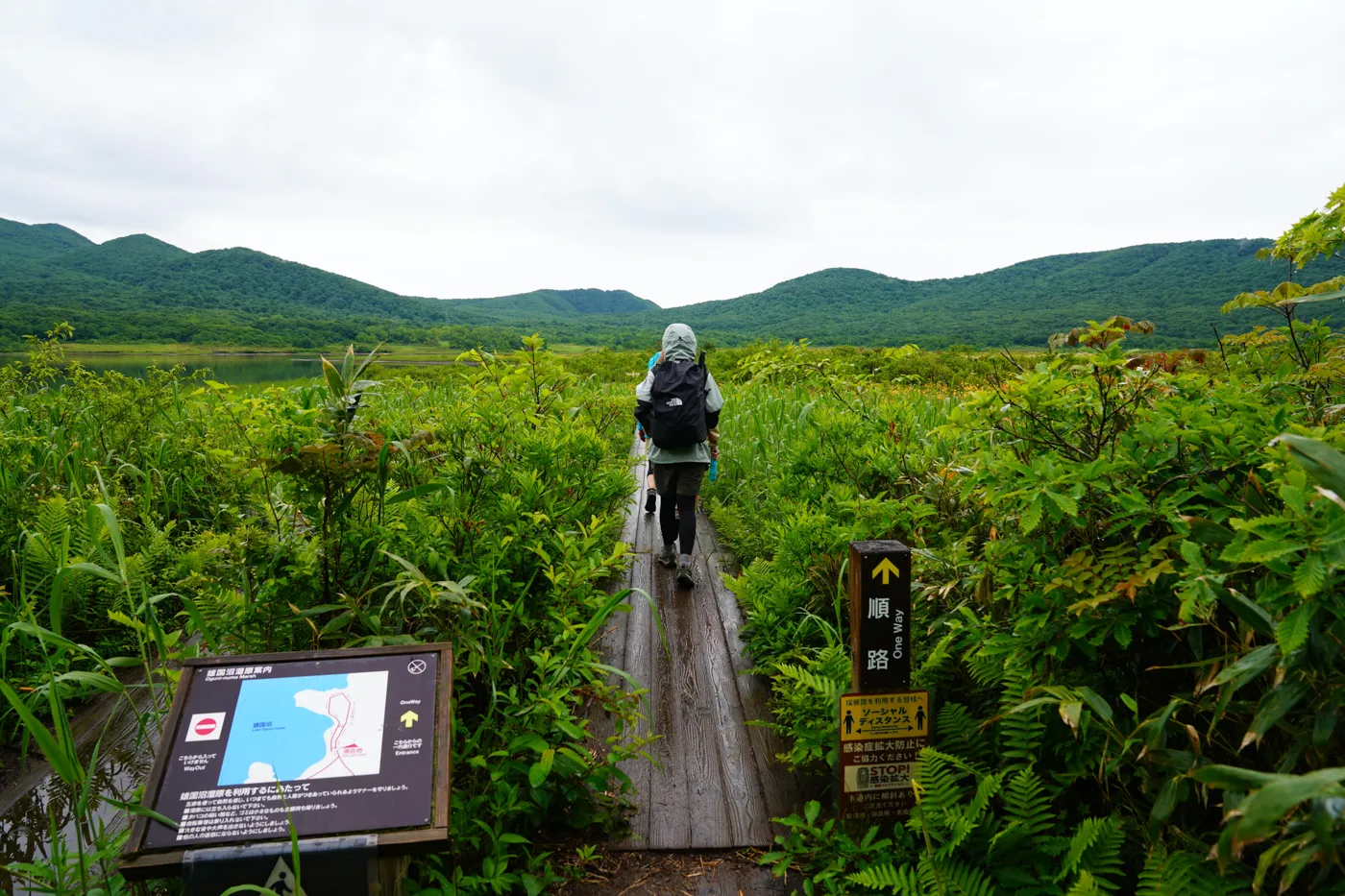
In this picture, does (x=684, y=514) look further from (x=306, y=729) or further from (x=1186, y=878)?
(x=1186, y=878)

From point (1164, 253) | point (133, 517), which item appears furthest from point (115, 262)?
point (1164, 253)

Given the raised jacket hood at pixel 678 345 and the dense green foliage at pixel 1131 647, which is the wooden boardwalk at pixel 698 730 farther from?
the raised jacket hood at pixel 678 345

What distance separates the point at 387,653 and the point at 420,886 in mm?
720

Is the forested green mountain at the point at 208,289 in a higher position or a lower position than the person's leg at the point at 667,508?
higher

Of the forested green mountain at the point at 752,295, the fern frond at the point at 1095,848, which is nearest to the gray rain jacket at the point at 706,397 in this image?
the fern frond at the point at 1095,848

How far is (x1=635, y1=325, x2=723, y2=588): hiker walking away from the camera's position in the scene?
4.38 m

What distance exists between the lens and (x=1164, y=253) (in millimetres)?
84875

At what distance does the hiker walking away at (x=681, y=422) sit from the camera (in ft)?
14.4

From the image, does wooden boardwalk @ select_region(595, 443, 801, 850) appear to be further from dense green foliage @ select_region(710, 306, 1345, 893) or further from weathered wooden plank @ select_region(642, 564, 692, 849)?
dense green foliage @ select_region(710, 306, 1345, 893)

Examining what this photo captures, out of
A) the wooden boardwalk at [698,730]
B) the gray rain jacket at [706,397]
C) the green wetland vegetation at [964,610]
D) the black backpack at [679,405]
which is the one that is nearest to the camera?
the green wetland vegetation at [964,610]

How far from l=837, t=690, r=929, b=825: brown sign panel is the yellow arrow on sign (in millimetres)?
403

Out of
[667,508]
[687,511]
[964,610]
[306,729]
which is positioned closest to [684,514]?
[687,511]

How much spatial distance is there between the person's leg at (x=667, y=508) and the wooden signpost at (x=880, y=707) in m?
2.52

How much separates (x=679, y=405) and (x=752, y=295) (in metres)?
123
